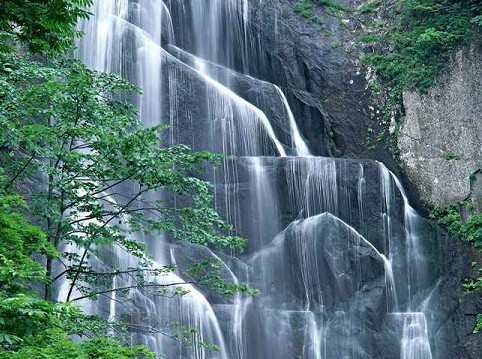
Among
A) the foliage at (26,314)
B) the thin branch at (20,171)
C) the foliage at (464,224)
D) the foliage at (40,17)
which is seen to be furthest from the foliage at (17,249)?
the foliage at (464,224)

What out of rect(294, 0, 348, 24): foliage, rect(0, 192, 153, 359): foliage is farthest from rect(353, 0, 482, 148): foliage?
rect(0, 192, 153, 359): foliage

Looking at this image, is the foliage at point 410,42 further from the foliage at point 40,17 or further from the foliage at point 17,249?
the foliage at point 40,17

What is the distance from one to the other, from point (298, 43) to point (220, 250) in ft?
33.6

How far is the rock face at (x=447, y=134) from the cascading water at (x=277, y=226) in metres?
2.19

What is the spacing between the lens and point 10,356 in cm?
444

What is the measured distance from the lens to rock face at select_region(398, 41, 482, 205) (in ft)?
69.7

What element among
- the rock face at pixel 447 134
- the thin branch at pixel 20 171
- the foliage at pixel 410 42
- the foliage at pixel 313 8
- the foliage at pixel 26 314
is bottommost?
the foliage at pixel 26 314

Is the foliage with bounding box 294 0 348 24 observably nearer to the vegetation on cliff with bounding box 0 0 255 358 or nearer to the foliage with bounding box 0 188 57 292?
the vegetation on cliff with bounding box 0 0 255 358

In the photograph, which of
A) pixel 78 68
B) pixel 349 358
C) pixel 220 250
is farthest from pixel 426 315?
pixel 78 68

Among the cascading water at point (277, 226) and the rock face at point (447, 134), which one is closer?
the cascading water at point (277, 226)

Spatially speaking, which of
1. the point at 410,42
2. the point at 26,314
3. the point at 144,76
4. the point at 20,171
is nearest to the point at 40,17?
the point at 26,314

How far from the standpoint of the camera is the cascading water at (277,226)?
1595cm

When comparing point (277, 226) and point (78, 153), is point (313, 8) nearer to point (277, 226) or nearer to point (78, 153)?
point (277, 226)

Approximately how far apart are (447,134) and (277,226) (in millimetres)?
7178
